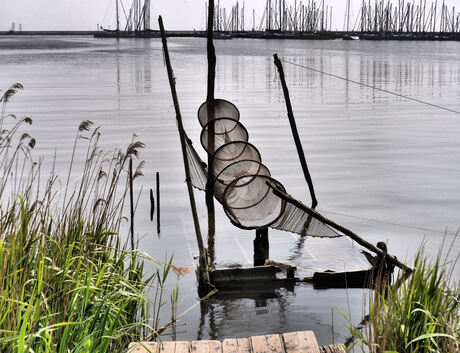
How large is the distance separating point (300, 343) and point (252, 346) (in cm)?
33

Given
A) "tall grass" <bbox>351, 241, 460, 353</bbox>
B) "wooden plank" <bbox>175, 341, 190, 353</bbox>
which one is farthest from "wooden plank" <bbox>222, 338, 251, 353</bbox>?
"tall grass" <bbox>351, 241, 460, 353</bbox>

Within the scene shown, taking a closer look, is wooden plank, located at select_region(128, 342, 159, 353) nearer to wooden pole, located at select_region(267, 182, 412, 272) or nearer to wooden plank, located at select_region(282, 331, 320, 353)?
wooden plank, located at select_region(282, 331, 320, 353)

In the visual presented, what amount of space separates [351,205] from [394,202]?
96 cm

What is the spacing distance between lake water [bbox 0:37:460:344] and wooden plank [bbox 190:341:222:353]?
3.41 ft

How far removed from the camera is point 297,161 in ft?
54.7

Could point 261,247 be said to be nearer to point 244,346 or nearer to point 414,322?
point 244,346

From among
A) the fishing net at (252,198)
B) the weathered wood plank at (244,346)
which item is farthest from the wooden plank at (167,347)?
the fishing net at (252,198)


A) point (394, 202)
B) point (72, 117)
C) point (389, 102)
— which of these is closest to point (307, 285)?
point (394, 202)

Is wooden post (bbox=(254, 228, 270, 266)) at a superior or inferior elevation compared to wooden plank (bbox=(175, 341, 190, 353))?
inferior

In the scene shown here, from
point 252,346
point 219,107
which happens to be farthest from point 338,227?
point 219,107

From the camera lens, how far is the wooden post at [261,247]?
860 cm

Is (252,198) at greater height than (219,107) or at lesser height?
lesser

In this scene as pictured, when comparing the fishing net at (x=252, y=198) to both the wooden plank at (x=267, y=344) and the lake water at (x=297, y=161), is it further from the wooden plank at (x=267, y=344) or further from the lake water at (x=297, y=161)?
the wooden plank at (x=267, y=344)

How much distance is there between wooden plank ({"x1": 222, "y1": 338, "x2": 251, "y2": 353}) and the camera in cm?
495
